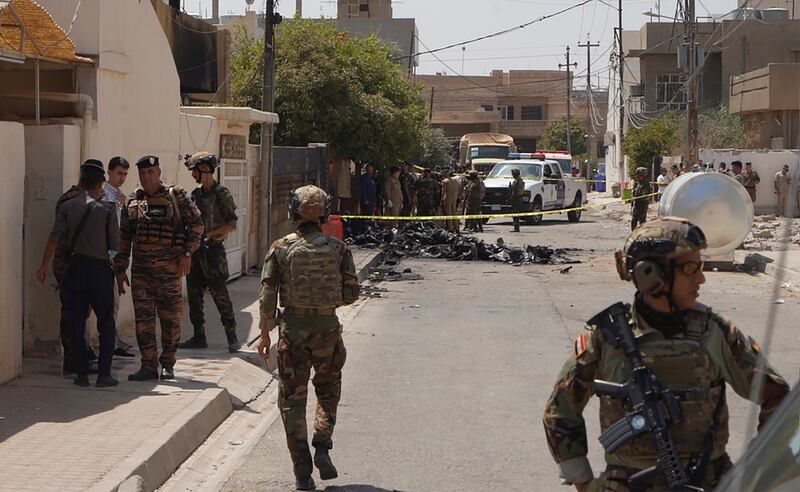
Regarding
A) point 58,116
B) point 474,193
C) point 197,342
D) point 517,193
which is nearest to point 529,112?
point 517,193

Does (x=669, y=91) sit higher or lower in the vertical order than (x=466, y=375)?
higher

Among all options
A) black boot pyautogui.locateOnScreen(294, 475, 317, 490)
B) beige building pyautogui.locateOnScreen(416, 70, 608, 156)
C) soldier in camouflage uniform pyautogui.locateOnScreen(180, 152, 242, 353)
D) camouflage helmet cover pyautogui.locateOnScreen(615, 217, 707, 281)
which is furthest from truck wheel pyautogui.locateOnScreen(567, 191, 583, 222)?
beige building pyautogui.locateOnScreen(416, 70, 608, 156)

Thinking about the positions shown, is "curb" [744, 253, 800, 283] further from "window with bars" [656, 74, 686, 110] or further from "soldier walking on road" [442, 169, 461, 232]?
"window with bars" [656, 74, 686, 110]

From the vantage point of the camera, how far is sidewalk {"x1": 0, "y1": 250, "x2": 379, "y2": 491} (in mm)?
6344

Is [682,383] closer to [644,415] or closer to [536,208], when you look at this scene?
[644,415]

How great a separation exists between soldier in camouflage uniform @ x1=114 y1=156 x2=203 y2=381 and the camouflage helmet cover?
221 inches

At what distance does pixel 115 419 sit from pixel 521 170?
2956 centimetres

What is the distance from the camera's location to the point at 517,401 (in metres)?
9.03

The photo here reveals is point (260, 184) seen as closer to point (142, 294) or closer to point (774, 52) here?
point (142, 294)

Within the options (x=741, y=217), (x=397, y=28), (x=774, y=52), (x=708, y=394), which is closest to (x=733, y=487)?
(x=708, y=394)

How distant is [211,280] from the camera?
10320 millimetres

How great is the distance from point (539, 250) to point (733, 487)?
20319mm

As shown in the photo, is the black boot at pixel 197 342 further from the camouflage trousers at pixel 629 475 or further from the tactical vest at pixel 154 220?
the camouflage trousers at pixel 629 475

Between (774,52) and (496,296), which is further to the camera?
(774,52)
